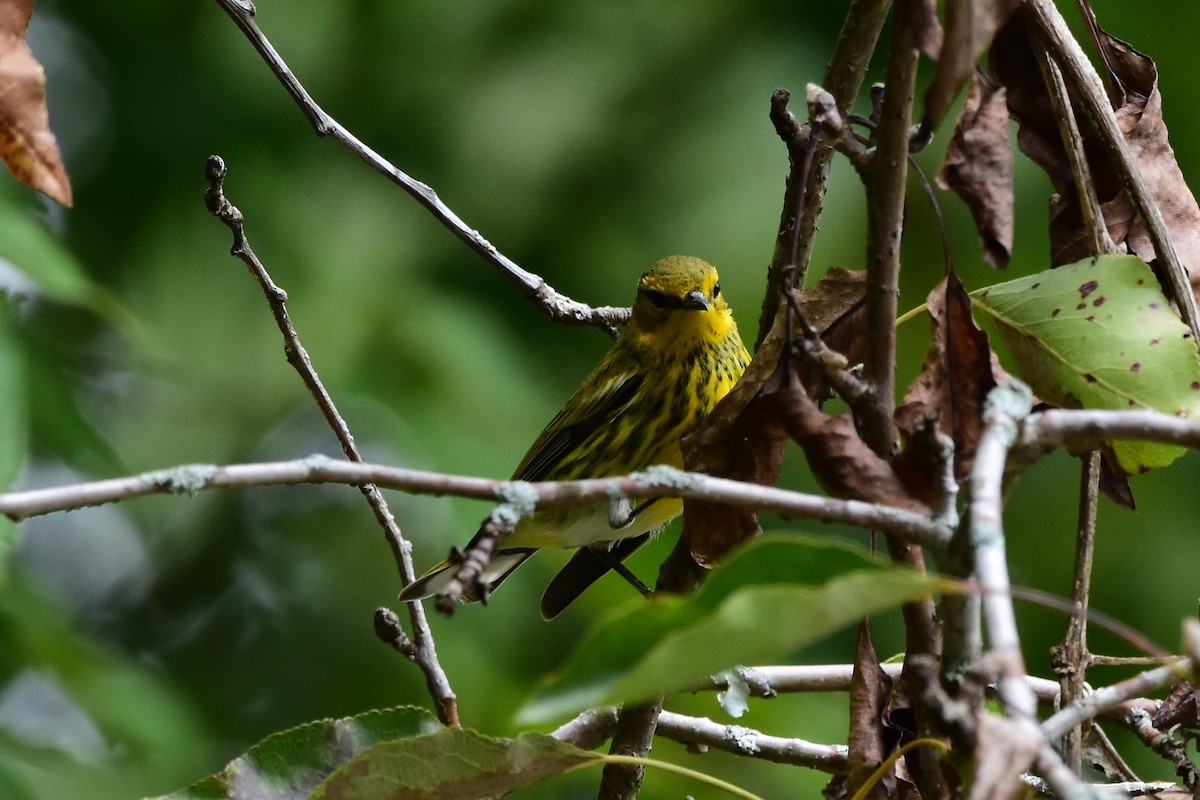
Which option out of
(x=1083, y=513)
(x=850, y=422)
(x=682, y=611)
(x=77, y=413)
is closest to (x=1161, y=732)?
(x=1083, y=513)

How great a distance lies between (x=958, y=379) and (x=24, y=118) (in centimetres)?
106

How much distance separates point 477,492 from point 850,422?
1.34 ft

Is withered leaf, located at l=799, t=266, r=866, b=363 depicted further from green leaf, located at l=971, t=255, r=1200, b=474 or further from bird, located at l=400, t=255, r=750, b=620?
bird, located at l=400, t=255, r=750, b=620

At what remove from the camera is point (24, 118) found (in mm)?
1390

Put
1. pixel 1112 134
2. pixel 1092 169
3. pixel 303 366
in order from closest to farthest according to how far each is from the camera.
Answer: pixel 1112 134
pixel 1092 169
pixel 303 366

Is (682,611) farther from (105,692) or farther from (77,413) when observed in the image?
(105,692)

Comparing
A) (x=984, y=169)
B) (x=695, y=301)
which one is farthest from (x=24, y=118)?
(x=695, y=301)

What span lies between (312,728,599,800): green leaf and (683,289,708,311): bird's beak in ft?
5.83

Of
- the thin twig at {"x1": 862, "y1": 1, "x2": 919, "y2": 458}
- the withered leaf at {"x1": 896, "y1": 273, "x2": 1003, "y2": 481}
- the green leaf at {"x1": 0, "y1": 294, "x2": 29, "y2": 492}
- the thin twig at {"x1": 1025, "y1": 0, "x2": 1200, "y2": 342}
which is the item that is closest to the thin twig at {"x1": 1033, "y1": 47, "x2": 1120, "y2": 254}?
the thin twig at {"x1": 1025, "y1": 0, "x2": 1200, "y2": 342}

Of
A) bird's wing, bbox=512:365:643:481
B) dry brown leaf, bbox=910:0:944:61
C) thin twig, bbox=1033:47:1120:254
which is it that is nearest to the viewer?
dry brown leaf, bbox=910:0:944:61

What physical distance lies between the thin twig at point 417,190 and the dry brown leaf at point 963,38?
3.51ft

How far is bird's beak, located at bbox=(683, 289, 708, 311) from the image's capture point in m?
3.06

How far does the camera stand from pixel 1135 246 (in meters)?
1.66

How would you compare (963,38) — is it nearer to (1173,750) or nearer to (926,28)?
(926,28)
